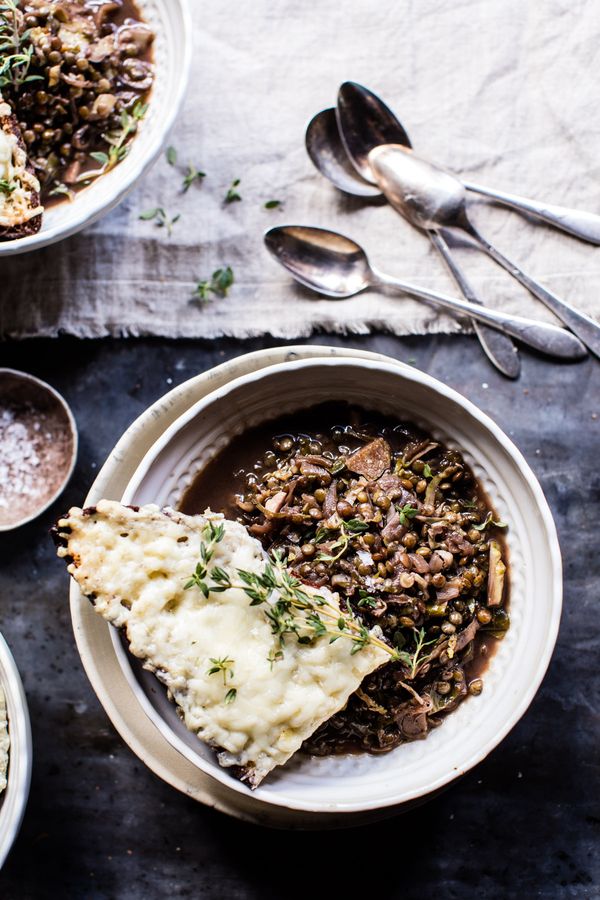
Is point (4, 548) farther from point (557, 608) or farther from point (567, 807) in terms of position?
point (567, 807)

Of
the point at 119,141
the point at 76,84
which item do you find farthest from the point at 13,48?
the point at 119,141

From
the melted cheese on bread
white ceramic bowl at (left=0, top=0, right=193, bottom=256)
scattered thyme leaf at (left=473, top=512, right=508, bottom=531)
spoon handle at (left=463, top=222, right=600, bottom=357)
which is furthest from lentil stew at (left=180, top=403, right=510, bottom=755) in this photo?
the melted cheese on bread

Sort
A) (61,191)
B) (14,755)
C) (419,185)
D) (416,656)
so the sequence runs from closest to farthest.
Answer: (416,656)
(14,755)
(61,191)
(419,185)

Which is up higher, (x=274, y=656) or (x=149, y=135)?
(x=149, y=135)

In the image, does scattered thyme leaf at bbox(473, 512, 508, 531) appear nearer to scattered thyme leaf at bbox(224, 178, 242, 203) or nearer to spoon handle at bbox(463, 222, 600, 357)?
spoon handle at bbox(463, 222, 600, 357)

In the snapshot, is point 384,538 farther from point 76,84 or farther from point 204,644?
point 76,84

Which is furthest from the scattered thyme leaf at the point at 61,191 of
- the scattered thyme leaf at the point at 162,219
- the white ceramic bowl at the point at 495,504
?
the white ceramic bowl at the point at 495,504
